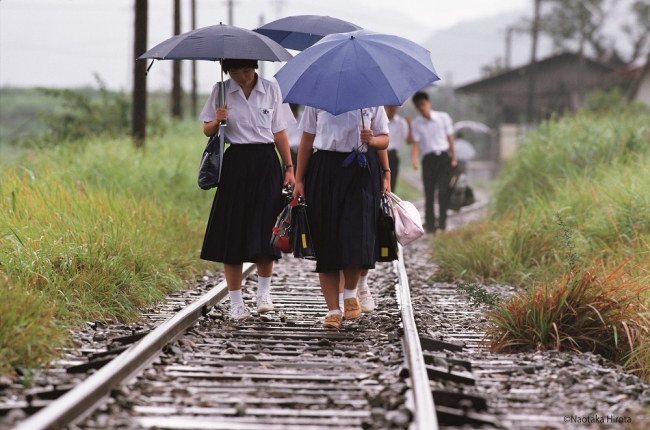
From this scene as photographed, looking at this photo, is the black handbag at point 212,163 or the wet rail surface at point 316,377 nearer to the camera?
the wet rail surface at point 316,377

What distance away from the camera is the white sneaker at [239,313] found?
692cm

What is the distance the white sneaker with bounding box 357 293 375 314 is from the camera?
7320mm

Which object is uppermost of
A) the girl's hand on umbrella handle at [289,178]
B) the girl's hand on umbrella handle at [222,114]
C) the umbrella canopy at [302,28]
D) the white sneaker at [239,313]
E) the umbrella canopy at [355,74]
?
the umbrella canopy at [302,28]

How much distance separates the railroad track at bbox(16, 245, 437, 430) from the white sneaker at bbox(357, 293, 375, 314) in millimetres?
187

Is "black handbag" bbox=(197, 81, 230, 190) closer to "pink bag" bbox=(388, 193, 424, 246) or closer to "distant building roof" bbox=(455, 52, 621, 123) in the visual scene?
"pink bag" bbox=(388, 193, 424, 246)

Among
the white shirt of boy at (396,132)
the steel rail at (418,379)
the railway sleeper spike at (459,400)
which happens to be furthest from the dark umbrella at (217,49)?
the white shirt of boy at (396,132)

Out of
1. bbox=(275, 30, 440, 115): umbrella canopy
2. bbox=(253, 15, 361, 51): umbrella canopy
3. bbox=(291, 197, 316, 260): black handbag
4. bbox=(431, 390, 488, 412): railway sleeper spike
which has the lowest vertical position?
bbox=(431, 390, 488, 412): railway sleeper spike

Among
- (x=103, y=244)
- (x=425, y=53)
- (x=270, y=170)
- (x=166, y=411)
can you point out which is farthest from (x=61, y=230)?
(x=166, y=411)

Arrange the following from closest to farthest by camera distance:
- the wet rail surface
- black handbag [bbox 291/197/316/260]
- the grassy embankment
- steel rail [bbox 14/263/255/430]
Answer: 1. steel rail [bbox 14/263/255/430]
2. the wet rail surface
3. the grassy embankment
4. black handbag [bbox 291/197/316/260]

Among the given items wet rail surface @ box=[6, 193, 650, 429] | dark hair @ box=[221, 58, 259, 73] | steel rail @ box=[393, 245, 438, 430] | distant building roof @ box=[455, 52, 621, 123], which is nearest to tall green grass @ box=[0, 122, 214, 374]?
wet rail surface @ box=[6, 193, 650, 429]

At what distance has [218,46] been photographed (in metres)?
6.37

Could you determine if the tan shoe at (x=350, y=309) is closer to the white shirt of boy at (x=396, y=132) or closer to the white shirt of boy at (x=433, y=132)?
the white shirt of boy at (x=396, y=132)

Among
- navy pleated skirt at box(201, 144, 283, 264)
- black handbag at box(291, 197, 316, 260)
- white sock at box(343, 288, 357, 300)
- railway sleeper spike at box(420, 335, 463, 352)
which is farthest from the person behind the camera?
white sock at box(343, 288, 357, 300)

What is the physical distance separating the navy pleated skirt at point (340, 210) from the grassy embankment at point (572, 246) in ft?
3.42
